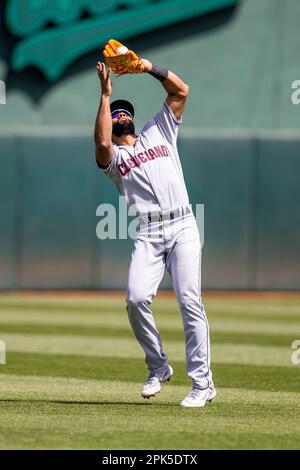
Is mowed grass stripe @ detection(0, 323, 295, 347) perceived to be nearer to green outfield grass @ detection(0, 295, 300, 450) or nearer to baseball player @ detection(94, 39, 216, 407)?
green outfield grass @ detection(0, 295, 300, 450)

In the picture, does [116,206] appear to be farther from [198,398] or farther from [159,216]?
[198,398]

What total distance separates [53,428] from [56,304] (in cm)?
1174

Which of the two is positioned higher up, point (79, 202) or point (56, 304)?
point (79, 202)

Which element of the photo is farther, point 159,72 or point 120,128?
point 120,128

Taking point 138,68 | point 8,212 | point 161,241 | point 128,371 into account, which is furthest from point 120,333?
point 138,68

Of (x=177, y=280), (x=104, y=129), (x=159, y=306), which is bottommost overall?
(x=159, y=306)

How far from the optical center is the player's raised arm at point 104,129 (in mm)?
7172

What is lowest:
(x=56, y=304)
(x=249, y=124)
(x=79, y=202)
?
(x=56, y=304)

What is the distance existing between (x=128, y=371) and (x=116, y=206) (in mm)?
9650

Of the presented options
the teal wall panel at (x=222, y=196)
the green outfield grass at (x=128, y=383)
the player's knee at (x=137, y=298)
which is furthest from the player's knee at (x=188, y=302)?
the teal wall panel at (x=222, y=196)

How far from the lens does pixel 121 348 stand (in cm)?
1212

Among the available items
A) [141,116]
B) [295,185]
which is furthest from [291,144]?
[141,116]
